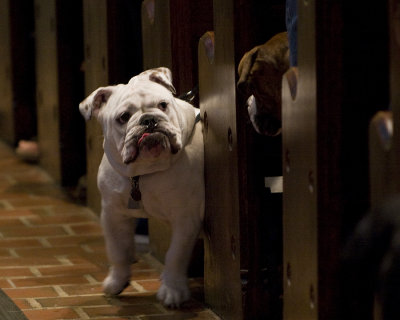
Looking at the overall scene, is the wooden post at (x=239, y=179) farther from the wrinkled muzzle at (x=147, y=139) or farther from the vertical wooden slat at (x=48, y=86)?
the vertical wooden slat at (x=48, y=86)

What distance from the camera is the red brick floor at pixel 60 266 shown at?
3697 mm

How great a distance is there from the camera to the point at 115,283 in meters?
3.83

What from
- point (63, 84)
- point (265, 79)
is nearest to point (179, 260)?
point (265, 79)

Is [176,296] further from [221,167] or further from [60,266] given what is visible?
[60,266]

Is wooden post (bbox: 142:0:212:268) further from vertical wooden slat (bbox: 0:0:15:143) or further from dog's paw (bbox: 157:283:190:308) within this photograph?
vertical wooden slat (bbox: 0:0:15:143)

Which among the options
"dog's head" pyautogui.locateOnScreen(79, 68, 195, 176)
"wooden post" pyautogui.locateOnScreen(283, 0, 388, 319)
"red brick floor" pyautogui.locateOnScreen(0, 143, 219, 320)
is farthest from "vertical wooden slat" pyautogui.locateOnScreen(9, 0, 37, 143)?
"wooden post" pyautogui.locateOnScreen(283, 0, 388, 319)

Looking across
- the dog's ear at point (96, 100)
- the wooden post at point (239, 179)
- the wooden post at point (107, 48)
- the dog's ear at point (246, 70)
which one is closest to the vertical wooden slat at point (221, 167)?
the wooden post at point (239, 179)

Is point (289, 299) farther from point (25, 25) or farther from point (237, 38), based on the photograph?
point (25, 25)

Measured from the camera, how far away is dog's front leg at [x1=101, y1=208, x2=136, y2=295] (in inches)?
148

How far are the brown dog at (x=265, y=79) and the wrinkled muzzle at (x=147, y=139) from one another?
385 mm

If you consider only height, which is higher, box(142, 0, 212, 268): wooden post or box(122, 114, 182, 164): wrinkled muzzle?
box(142, 0, 212, 268): wooden post

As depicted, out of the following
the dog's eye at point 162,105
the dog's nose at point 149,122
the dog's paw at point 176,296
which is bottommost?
the dog's paw at point 176,296

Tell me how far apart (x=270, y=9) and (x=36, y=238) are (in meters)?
2.02

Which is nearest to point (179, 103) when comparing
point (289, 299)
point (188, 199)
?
point (188, 199)
